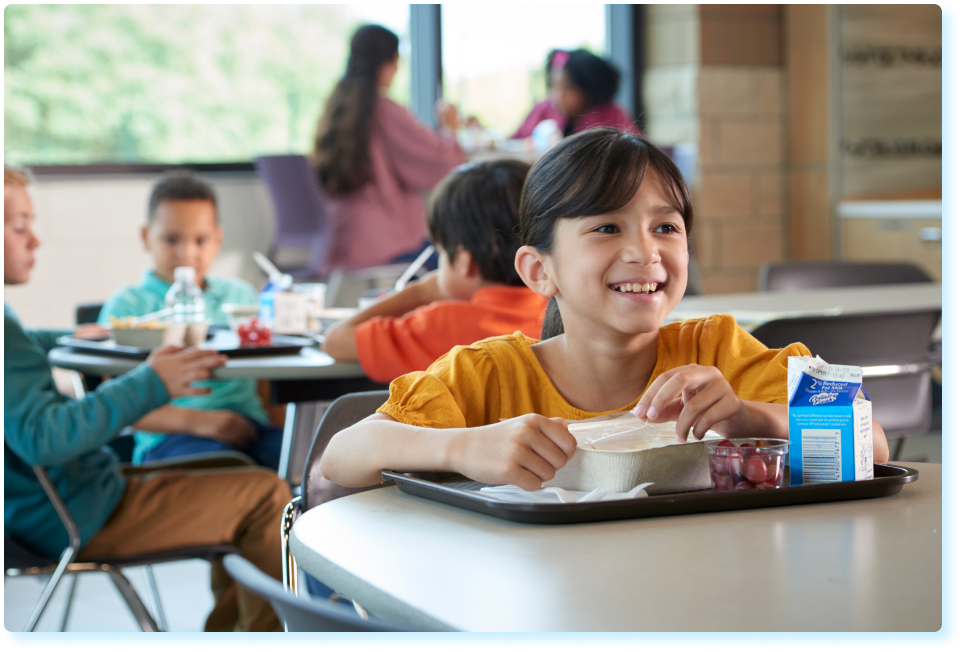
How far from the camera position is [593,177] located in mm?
968

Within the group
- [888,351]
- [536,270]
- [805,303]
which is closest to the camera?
[536,270]

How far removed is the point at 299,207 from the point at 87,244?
892mm

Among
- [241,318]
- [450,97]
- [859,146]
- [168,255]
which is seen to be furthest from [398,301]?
[859,146]

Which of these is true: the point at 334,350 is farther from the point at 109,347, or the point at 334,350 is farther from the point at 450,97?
the point at 450,97

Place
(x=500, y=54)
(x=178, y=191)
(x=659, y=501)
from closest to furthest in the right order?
(x=659, y=501) < (x=178, y=191) < (x=500, y=54)

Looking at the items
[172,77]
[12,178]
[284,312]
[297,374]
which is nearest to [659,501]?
[297,374]

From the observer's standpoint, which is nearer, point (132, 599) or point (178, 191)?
point (132, 599)

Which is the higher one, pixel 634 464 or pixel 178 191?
pixel 178 191

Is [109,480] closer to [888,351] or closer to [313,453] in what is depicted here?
[313,453]

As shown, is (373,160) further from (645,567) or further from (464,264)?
(645,567)

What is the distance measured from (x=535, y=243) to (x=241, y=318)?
1144mm

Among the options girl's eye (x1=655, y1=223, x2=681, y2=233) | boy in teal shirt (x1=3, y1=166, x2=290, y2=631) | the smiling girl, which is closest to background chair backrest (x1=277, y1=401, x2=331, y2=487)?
Answer: boy in teal shirt (x1=3, y1=166, x2=290, y2=631)

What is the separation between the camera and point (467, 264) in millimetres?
1549

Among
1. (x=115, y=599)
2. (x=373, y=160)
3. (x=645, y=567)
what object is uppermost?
(x=373, y=160)
